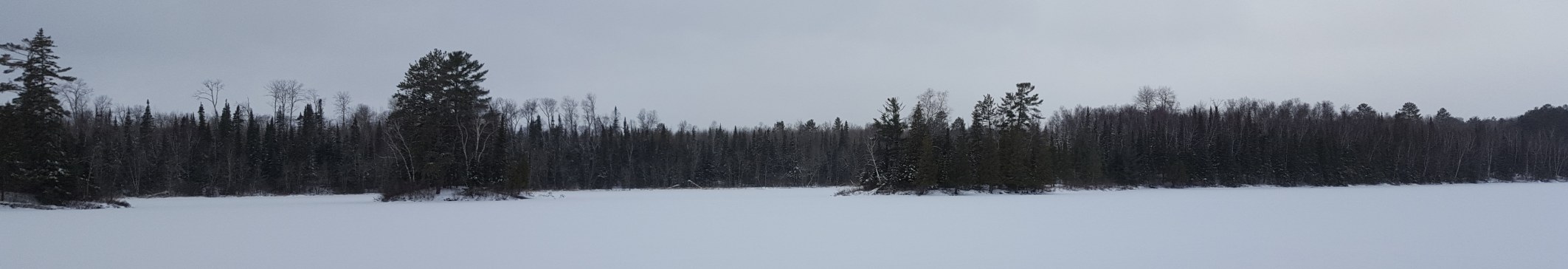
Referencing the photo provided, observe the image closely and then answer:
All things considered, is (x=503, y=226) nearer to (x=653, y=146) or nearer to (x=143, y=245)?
(x=143, y=245)

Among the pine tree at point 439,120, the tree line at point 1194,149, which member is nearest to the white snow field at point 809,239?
the pine tree at point 439,120

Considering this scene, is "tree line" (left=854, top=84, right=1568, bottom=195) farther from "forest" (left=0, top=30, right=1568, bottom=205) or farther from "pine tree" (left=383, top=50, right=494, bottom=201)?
"pine tree" (left=383, top=50, right=494, bottom=201)

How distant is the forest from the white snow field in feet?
48.3

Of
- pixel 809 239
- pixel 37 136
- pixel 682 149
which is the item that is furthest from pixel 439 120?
pixel 682 149

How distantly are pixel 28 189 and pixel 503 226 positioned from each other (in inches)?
948

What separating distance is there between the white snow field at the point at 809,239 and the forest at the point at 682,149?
1474cm

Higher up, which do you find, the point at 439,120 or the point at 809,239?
the point at 439,120

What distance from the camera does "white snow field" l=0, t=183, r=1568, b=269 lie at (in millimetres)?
10156

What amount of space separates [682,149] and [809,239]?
7540cm

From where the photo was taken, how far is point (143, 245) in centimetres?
1273

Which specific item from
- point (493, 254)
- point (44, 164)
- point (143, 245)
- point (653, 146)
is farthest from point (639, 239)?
point (653, 146)

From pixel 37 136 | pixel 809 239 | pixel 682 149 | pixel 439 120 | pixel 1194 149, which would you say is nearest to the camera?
pixel 809 239

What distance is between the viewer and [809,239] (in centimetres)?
1331

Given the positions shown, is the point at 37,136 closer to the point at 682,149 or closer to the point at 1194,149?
the point at 682,149
